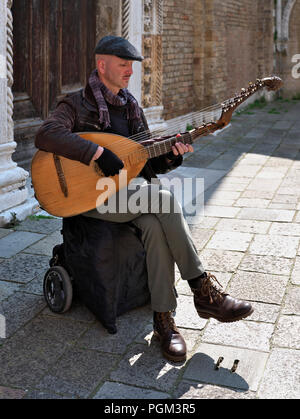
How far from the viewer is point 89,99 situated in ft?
10.9

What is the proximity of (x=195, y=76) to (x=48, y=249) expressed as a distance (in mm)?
7120

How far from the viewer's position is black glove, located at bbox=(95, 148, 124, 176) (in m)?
3.07

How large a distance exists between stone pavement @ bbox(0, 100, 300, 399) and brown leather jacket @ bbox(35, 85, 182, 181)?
33.2 inches

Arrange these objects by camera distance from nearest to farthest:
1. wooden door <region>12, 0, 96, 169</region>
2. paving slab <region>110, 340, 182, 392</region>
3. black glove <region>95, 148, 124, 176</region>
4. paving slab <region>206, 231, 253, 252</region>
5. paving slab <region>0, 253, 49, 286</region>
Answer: paving slab <region>110, 340, 182, 392</region> → black glove <region>95, 148, 124, 176</region> → paving slab <region>0, 253, 49, 286</region> → paving slab <region>206, 231, 253, 252</region> → wooden door <region>12, 0, 96, 169</region>

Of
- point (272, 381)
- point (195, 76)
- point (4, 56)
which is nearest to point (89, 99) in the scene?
point (272, 381)

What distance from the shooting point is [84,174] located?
3.25 m

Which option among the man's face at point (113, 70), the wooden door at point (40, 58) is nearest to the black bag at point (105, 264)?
the man's face at point (113, 70)

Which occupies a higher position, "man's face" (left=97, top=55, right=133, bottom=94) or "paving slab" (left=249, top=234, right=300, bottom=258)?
"man's face" (left=97, top=55, right=133, bottom=94)

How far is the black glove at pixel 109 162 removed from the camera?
307 cm

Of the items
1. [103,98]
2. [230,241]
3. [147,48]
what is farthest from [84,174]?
[147,48]

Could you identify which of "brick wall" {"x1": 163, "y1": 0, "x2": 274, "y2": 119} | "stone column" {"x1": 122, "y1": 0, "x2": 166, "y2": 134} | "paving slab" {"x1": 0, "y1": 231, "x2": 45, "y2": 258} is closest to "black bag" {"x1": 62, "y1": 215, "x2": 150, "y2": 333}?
"paving slab" {"x1": 0, "y1": 231, "x2": 45, "y2": 258}

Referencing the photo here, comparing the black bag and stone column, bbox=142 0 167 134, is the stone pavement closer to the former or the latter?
the black bag

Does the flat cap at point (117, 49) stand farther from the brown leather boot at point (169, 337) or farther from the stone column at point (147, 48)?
the stone column at point (147, 48)

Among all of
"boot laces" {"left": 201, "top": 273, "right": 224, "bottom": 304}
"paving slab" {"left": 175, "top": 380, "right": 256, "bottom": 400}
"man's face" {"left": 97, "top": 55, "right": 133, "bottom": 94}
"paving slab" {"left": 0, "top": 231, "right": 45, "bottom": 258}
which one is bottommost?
"paving slab" {"left": 175, "top": 380, "right": 256, "bottom": 400}
